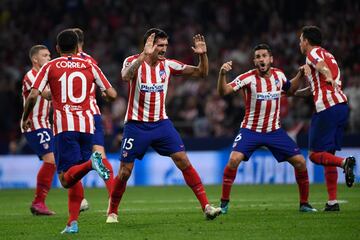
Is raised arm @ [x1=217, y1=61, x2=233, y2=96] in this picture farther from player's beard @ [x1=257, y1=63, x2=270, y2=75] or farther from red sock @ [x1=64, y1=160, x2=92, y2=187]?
red sock @ [x1=64, y1=160, x2=92, y2=187]

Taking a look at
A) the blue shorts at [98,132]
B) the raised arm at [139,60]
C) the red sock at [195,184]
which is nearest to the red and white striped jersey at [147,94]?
the raised arm at [139,60]

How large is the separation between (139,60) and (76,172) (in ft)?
5.28

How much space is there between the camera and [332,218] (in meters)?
10.4

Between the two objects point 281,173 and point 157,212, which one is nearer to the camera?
point 157,212

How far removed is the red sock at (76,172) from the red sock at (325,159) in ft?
11.6

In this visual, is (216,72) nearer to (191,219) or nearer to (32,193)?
(32,193)

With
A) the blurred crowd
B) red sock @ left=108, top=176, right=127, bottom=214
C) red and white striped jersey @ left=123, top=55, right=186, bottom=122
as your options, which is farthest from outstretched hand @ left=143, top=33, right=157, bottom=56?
the blurred crowd

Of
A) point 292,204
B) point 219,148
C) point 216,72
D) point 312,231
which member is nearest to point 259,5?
point 216,72

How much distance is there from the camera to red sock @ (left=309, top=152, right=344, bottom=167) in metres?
11.2

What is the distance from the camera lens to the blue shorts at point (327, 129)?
38.2 feet

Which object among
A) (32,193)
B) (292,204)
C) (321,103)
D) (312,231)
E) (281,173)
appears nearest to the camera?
(312,231)

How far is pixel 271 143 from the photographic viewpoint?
37.9 feet

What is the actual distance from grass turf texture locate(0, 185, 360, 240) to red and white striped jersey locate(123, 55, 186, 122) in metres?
1.34

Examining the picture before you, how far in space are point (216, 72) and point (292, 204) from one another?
10.2 meters
